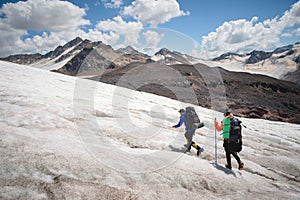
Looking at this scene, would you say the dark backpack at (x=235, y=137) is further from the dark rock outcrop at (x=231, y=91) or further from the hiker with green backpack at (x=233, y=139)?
the dark rock outcrop at (x=231, y=91)

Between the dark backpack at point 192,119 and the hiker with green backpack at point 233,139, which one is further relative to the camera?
the dark backpack at point 192,119

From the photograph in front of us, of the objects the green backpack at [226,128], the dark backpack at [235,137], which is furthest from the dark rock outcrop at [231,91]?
the dark backpack at [235,137]

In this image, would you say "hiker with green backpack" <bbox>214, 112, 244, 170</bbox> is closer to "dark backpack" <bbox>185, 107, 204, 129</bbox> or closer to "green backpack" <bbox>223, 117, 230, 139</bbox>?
"green backpack" <bbox>223, 117, 230, 139</bbox>

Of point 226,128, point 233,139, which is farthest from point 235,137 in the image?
point 226,128

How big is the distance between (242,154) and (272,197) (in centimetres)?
439

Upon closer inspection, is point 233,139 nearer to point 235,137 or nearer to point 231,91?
point 235,137

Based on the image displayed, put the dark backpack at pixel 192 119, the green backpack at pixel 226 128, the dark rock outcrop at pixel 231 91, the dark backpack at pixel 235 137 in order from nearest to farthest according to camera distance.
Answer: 1. the dark backpack at pixel 235 137
2. the green backpack at pixel 226 128
3. the dark backpack at pixel 192 119
4. the dark rock outcrop at pixel 231 91

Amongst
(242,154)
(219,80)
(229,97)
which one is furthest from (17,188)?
(219,80)

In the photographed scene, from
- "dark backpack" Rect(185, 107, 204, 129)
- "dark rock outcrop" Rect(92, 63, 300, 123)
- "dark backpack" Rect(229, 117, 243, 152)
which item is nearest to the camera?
"dark backpack" Rect(229, 117, 243, 152)

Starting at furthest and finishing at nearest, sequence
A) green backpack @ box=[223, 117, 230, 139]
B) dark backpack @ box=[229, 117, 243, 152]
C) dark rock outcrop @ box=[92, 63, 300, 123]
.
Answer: dark rock outcrop @ box=[92, 63, 300, 123], green backpack @ box=[223, 117, 230, 139], dark backpack @ box=[229, 117, 243, 152]

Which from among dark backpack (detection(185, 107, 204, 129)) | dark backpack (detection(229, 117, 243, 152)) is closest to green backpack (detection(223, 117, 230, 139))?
dark backpack (detection(229, 117, 243, 152))

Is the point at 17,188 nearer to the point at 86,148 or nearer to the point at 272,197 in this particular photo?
the point at 86,148

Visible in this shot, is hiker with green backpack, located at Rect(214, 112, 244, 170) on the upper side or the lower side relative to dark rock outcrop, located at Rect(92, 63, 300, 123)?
lower

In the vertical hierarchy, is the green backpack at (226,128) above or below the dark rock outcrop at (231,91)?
below
